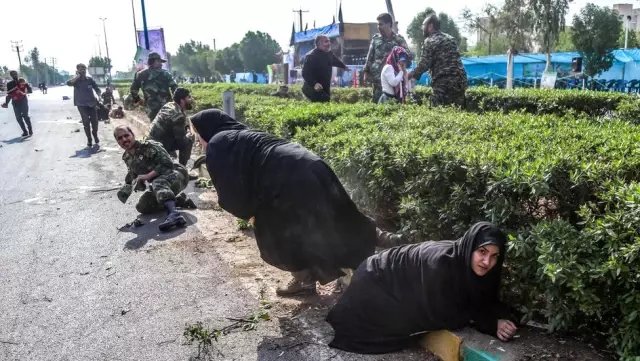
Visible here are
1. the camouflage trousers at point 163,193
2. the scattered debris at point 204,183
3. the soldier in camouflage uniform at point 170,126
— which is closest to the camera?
the camouflage trousers at point 163,193

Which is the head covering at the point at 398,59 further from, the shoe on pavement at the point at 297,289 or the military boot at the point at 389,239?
the shoe on pavement at the point at 297,289

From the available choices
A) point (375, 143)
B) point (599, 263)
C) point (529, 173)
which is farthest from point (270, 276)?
point (599, 263)

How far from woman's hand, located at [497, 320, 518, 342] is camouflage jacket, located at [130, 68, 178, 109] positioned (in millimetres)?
7357

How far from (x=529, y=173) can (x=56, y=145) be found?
40.0ft

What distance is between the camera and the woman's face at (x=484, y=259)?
8.96 ft

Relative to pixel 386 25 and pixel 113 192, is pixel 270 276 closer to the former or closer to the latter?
pixel 113 192

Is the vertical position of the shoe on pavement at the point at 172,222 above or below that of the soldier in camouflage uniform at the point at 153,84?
below

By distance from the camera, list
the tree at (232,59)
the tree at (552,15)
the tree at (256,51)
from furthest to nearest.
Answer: the tree at (232,59), the tree at (256,51), the tree at (552,15)

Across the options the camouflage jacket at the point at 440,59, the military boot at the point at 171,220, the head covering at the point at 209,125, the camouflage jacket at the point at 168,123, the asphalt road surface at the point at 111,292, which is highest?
the camouflage jacket at the point at 440,59

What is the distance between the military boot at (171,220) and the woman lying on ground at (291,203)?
207 cm

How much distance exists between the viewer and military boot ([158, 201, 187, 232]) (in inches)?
223

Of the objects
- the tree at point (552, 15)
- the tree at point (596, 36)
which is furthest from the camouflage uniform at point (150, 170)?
the tree at point (552, 15)

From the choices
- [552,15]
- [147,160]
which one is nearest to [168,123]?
[147,160]

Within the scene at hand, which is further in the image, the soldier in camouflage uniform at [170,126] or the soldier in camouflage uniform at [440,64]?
the soldier in camouflage uniform at [170,126]
